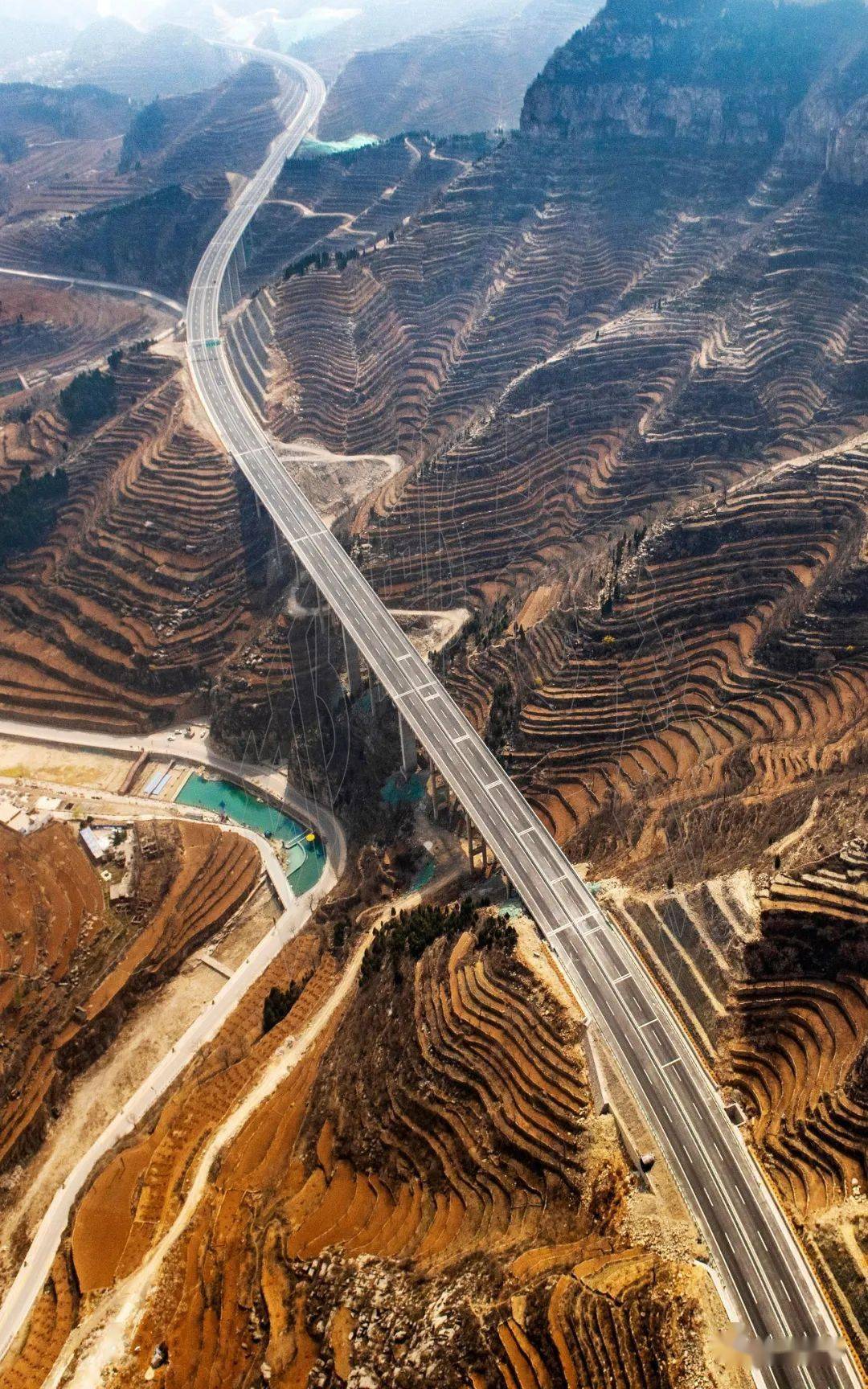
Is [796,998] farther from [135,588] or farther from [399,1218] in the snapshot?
[135,588]

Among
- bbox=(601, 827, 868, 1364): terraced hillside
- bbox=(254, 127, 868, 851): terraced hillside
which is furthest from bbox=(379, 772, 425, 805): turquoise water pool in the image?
bbox=(601, 827, 868, 1364): terraced hillside

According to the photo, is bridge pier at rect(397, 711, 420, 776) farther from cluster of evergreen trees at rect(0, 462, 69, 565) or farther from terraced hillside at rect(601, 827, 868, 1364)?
cluster of evergreen trees at rect(0, 462, 69, 565)

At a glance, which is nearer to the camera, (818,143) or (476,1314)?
(476,1314)

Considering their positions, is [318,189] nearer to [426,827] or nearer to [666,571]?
[666,571]

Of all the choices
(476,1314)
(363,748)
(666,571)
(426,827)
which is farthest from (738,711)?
(476,1314)

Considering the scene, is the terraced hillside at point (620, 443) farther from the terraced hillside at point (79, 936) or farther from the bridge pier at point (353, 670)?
the terraced hillside at point (79, 936)
